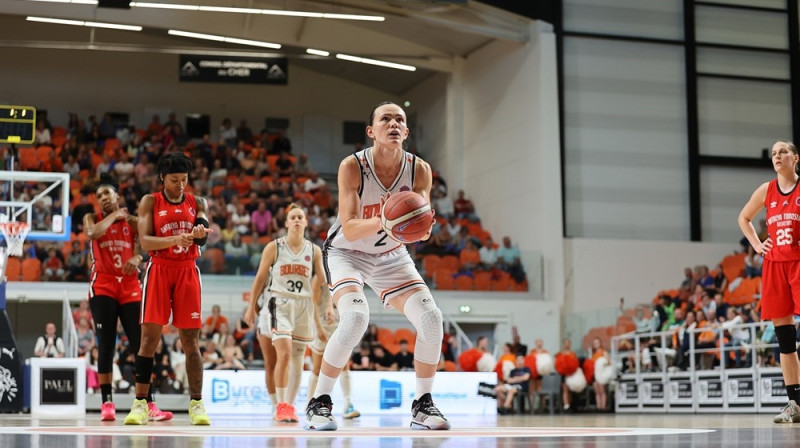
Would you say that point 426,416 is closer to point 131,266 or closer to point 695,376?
point 131,266

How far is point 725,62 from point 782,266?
17578mm

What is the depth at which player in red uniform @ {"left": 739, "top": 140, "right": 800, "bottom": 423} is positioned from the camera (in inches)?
347

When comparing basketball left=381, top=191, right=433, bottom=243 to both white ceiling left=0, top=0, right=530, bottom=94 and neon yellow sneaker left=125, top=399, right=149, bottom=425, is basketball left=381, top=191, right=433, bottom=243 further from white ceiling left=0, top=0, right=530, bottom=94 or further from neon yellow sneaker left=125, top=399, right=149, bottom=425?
white ceiling left=0, top=0, right=530, bottom=94

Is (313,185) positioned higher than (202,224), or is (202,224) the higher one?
(313,185)

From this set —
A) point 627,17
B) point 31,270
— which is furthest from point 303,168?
point 31,270

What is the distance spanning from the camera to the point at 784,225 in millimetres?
8891

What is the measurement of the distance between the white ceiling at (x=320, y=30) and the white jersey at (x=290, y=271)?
1200cm

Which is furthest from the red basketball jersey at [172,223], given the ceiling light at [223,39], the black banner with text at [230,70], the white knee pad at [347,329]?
the ceiling light at [223,39]

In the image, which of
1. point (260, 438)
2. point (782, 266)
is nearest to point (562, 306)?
point (782, 266)

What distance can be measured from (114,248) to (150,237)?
138 centimetres

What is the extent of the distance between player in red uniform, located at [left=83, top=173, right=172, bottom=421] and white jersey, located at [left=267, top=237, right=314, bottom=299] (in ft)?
4.81

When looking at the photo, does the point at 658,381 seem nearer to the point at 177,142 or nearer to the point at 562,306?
the point at 562,306

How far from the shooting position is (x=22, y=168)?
943 inches

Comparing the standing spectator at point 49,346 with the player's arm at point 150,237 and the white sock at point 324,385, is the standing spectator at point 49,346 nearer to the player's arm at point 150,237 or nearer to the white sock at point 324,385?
the player's arm at point 150,237
